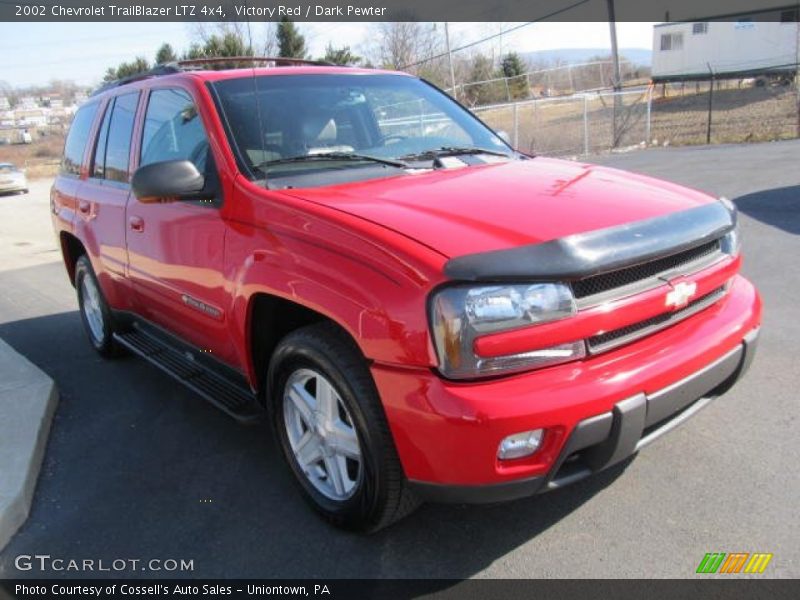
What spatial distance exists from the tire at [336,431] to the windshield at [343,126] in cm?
91

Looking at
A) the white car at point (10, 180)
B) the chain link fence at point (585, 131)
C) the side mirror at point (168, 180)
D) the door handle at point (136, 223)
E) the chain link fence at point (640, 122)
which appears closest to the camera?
the side mirror at point (168, 180)

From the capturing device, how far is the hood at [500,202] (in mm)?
2375

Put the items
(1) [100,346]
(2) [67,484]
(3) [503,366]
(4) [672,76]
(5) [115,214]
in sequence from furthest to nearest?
(4) [672,76]
(1) [100,346]
(5) [115,214]
(2) [67,484]
(3) [503,366]

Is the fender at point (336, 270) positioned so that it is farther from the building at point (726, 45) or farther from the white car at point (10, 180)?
the building at point (726, 45)

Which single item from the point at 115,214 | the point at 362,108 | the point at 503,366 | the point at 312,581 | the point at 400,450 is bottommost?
the point at 312,581

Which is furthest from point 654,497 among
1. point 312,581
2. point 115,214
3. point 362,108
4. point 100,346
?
point 100,346

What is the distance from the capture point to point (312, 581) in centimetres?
262

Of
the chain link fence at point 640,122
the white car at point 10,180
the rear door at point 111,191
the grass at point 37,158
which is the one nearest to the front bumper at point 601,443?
the rear door at point 111,191

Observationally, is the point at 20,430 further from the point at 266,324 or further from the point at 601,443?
the point at 601,443

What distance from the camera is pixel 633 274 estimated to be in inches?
96.5

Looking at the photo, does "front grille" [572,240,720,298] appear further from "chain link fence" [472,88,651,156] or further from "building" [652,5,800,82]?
"building" [652,5,800,82]

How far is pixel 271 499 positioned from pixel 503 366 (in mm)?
1526

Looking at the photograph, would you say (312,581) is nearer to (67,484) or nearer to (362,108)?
(67,484)

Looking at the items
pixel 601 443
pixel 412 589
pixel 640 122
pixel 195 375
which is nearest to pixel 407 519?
pixel 412 589
